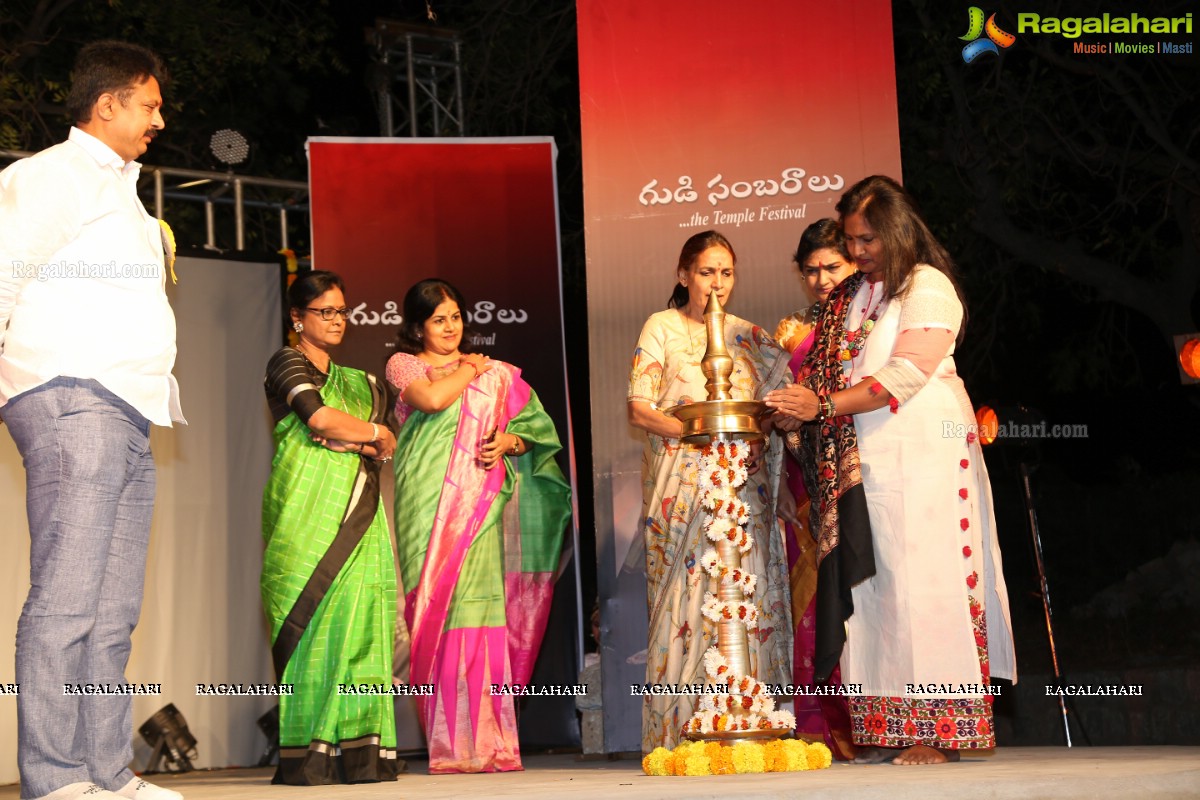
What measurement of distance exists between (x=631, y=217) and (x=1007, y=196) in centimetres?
383

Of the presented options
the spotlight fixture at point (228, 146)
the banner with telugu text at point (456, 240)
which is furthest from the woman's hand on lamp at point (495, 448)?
the spotlight fixture at point (228, 146)

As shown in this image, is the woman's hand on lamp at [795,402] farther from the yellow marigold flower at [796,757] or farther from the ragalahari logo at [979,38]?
the ragalahari logo at [979,38]

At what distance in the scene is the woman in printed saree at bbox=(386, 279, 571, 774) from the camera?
15.2 feet

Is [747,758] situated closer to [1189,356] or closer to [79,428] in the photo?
[79,428]

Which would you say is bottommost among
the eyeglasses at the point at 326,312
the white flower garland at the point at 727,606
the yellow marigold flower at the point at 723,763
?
the yellow marigold flower at the point at 723,763

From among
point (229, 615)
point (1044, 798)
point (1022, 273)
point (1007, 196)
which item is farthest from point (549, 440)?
point (1022, 273)

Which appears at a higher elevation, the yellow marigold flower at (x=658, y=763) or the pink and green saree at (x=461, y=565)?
the pink and green saree at (x=461, y=565)

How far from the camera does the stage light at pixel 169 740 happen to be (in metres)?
5.63

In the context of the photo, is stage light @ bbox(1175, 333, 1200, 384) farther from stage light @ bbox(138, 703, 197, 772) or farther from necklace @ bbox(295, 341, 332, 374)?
stage light @ bbox(138, 703, 197, 772)

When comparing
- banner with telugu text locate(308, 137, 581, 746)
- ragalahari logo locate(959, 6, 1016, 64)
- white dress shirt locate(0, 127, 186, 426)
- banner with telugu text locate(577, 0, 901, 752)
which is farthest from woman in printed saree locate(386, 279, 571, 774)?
ragalahari logo locate(959, 6, 1016, 64)

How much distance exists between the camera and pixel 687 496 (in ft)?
13.7

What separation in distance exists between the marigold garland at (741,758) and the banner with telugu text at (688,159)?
1.55 meters

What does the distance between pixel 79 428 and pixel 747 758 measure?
180 cm

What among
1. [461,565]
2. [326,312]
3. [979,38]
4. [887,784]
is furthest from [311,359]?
[979,38]
